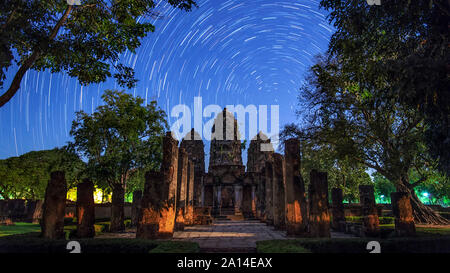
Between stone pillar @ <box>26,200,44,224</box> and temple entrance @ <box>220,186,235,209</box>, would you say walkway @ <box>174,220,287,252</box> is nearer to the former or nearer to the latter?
stone pillar @ <box>26,200,44,224</box>

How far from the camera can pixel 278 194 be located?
1748 cm

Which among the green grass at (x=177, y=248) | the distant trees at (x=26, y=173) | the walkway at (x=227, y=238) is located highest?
the distant trees at (x=26, y=173)

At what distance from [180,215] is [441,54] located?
14564mm

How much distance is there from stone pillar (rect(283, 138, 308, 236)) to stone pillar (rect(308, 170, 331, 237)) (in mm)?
648

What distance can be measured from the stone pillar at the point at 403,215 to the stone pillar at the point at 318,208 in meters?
3.61

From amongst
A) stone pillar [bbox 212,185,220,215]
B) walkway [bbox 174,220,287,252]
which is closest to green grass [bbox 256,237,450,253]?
walkway [bbox 174,220,287,252]

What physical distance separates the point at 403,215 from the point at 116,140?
2035 centimetres

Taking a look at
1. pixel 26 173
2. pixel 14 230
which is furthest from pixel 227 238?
pixel 26 173

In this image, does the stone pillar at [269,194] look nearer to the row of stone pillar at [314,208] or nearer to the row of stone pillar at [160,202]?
the row of stone pillar at [314,208]

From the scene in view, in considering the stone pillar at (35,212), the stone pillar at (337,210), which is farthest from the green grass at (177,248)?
the stone pillar at (35,212)

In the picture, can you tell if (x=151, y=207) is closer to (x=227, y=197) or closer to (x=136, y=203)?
(x=136, y=203)

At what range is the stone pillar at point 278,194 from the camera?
55.8ft
